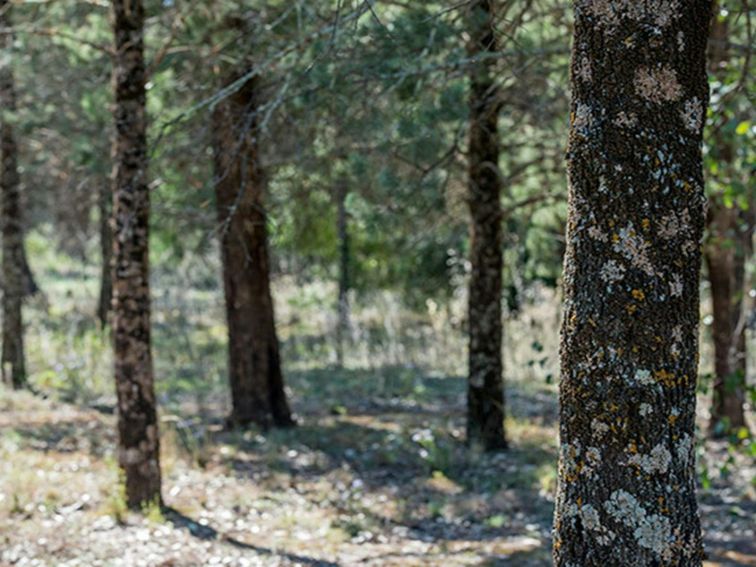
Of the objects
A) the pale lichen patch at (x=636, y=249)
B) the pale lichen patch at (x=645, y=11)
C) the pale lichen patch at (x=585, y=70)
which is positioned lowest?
the pale lichen patch at (x=636, y=249)

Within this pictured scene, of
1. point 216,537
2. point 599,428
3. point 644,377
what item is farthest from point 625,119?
point 216,537

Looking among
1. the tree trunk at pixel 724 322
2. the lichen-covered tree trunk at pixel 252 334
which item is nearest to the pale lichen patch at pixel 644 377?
the tree trunk at pixel 724 322

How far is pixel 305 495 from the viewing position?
7672 mm

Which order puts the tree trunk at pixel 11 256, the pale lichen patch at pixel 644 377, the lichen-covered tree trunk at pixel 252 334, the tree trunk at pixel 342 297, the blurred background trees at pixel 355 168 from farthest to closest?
the tree trunk at pixel 342 297, the tree trunk at pixel 11 256, the lichen-covered tree trunk at pixel 252 334, the blurred background trees at pixel 355 168, the pale lichen patch at pixel 644 377

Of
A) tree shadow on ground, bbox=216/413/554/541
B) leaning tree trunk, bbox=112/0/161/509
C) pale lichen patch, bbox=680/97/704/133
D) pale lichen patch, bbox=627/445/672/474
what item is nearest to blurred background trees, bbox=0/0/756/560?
leaning tree trunk, bbox=112/0/161/509

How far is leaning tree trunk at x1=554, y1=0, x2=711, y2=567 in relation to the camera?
8.34 ft

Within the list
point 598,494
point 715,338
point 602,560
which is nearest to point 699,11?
point 598,494

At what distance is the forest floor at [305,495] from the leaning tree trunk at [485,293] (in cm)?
34

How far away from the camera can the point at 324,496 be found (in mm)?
7664

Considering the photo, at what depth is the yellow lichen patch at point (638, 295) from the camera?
2539mm

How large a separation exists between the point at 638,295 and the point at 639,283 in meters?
0.03

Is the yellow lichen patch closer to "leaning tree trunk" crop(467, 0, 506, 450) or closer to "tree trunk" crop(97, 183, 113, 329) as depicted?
"leaning tree trunk" crop(467, 0, 506, 450)

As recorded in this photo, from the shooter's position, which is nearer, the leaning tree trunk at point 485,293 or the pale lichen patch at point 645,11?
the pale lichen patch at point 645,11

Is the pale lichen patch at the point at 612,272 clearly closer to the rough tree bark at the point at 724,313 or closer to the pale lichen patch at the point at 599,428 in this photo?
the pale lichen patch at the point at 599,428
